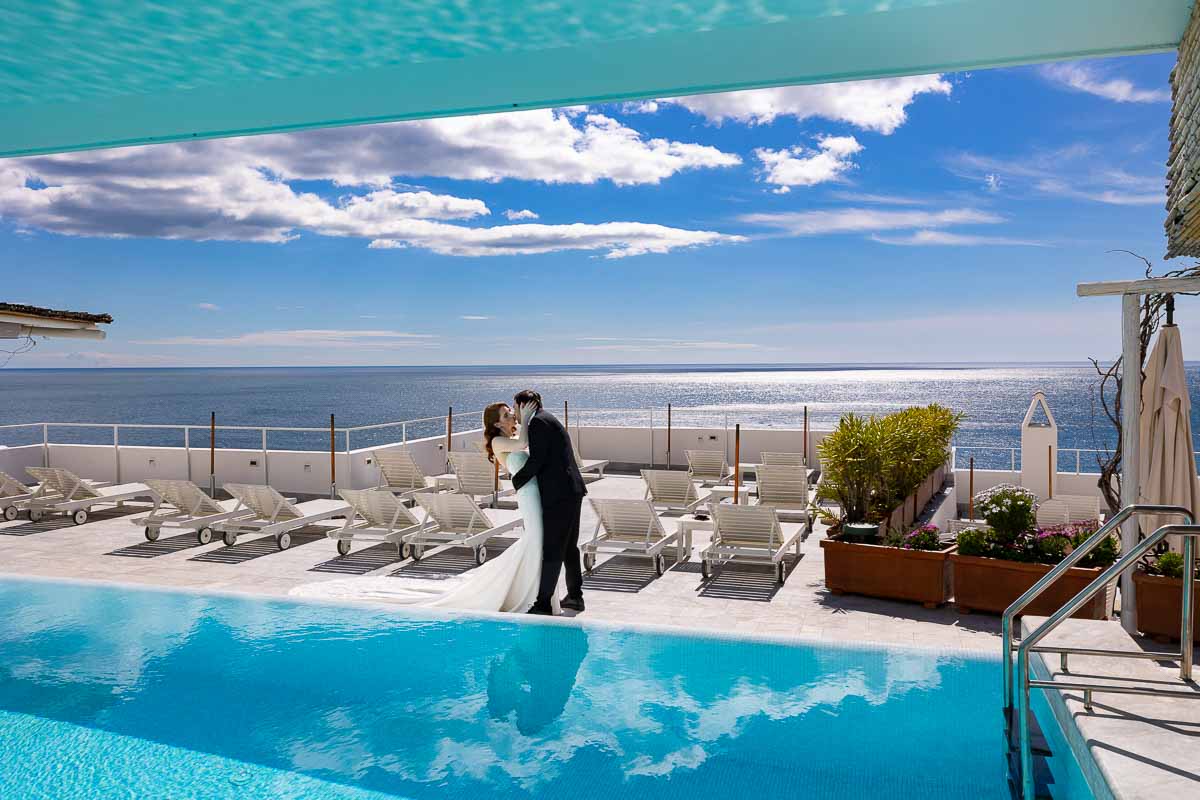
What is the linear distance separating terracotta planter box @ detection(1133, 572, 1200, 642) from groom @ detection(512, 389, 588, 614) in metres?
3.27

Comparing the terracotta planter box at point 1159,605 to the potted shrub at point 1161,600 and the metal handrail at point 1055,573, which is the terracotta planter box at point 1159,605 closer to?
the potted shrub at point 1161,600

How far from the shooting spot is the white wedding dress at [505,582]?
5668 mm

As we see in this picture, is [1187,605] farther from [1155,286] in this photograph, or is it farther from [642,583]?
[642,583]

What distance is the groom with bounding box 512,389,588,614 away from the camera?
5.57 meters

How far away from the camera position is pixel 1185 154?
360 cm

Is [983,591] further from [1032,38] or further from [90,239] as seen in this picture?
[90,239]

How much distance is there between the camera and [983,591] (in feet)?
19.7

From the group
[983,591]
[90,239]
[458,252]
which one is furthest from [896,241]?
[983,591]

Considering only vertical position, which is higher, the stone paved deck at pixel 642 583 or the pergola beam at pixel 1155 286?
the pergola beam at pixel 1155 286

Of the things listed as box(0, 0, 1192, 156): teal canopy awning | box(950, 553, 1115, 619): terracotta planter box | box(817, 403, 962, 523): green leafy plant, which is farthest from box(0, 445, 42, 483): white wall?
box(950, 553, 1115, 619): terracotta planter box

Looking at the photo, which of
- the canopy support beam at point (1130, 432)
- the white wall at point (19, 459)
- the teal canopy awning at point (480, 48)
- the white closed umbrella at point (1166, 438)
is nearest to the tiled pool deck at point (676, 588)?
the canopy support beam at point (1130, 432)

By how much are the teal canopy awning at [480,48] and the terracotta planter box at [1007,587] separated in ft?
10.9

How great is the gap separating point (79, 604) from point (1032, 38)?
6434 mm

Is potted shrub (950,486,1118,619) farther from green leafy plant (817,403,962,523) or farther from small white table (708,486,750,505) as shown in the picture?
small white table (708,486,750,505)
